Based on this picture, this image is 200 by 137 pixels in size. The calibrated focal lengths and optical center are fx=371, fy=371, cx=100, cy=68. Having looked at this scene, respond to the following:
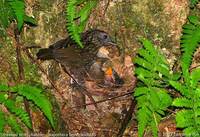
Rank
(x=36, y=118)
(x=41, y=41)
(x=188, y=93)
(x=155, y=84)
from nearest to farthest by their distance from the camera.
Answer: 1. (x=188, y=93)
2. (x=155, y=84)
3. (x=36, y=118)
4. (x=41, y=41)

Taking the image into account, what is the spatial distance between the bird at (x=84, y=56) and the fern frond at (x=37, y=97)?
1.56 ft

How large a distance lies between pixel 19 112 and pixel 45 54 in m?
0.76

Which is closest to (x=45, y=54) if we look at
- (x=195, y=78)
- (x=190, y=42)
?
(x=190, y=42)

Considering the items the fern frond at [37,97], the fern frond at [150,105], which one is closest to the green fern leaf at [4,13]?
the fern frond at [37,97]

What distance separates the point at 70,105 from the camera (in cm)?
385

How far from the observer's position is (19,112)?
3350 millimetres

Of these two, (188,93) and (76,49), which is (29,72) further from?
(188,93)

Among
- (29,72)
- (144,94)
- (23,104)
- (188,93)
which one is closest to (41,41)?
(29,72)

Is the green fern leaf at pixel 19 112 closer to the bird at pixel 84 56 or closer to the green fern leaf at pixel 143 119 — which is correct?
the bird at pixel 84 56

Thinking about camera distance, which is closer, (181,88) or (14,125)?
(181,88)

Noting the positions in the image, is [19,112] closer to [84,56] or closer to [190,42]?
[84,56]

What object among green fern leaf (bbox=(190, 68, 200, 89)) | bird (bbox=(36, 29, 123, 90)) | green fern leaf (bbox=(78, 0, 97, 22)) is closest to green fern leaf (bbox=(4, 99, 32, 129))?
bird (bbox=(36, 29, 123, 90))

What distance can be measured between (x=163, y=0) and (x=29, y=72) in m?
1.64

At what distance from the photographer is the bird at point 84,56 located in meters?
3.87
